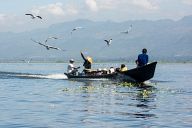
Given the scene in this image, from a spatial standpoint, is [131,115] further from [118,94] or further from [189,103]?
[118,94]

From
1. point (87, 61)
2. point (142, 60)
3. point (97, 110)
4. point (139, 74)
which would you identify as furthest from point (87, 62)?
point (97, 110)

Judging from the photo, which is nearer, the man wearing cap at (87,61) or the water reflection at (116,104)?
the water reflection at (116,104)

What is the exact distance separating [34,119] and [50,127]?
7.97ft

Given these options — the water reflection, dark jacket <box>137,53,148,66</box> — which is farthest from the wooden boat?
the water reflection

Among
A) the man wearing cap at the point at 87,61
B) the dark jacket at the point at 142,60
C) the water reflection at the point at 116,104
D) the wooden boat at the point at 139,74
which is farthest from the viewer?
the man wearing cap at the point at 87,61

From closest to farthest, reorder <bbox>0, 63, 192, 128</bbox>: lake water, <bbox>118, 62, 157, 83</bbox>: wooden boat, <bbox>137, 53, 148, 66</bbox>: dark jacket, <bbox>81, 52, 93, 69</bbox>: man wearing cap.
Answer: <bbox>0, 63, 192, 128</bbox>: lake water < <bbox>137, 53, 148, 66</bbox>: dark jacket < <bbox>118, 62, 157, 83</bbox>: wooden boat < <bbox>81, 52, 93, 69</bbox>: man wearing cap

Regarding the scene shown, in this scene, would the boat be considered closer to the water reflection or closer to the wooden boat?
the wooden boat

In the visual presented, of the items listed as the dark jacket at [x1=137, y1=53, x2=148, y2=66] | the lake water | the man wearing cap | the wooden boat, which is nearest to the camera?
the lake water

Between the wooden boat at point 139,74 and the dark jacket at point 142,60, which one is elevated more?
the dark jacket at point 142,60

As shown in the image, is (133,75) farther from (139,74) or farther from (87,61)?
(87,61)

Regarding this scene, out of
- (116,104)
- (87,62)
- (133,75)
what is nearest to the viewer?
(116,104)

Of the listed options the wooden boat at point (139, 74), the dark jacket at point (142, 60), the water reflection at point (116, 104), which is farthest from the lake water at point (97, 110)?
the wooden boat at point (139, 74)

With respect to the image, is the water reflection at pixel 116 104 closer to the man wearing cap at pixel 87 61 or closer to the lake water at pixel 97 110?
the lake water at pixel 97 110

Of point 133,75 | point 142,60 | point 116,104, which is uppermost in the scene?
point 142,60
